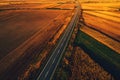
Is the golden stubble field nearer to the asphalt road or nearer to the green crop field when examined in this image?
the green crop field

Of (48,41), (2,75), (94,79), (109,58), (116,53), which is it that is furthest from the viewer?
(48,41)

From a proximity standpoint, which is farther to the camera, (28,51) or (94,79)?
(28,51)

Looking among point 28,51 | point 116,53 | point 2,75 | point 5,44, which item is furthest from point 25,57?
point 116,53

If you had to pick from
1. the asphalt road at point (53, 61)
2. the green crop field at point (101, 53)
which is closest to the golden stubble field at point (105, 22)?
the green crop field at point (101, 53)

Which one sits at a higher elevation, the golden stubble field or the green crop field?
the green crop field

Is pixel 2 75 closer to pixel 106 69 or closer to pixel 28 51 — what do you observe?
pixel 28 51

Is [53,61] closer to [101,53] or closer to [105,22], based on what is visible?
[101,53]

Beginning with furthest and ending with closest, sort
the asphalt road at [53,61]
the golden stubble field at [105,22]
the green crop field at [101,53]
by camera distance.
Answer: the golden stubble field at [105,22] → the green crop field at [101,53] → the asphalt road at [53,61]

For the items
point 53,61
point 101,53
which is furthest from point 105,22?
point 53,61

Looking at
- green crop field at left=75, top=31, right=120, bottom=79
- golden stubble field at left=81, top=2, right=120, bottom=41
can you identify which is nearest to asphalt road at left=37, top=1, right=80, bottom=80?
green crop field at left=75, top=31, right=120, bottom=79

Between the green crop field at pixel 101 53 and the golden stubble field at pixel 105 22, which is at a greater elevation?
the green crop field at pixel 101 53

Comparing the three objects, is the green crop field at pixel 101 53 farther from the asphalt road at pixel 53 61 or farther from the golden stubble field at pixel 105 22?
the golden stubble field at pixel 105 22
